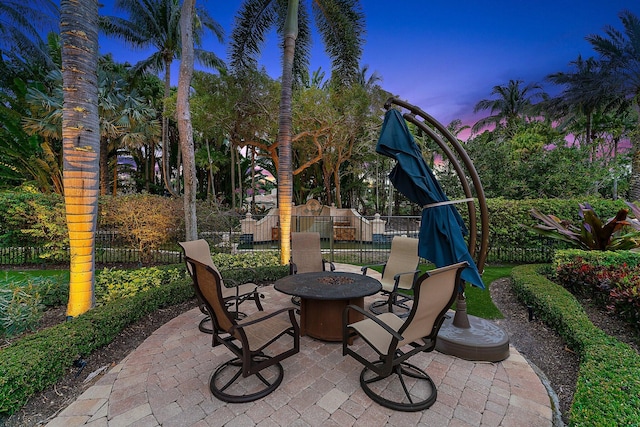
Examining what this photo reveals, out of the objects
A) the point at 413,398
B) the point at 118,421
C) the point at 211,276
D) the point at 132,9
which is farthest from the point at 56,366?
the point at 132,9

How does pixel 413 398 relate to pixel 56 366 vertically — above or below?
below

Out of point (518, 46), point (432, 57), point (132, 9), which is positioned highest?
point (132, 9)

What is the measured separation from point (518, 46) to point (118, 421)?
15.6 m

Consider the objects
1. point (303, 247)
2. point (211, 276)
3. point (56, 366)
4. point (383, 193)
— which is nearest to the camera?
point (211, 276)

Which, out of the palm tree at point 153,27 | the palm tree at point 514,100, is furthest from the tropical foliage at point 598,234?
the palm tree at point 514,100

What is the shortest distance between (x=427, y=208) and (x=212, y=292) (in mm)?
2388

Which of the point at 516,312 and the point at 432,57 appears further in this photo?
the point at 432,57

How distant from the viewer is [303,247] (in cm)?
526

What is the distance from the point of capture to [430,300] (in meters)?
2.28

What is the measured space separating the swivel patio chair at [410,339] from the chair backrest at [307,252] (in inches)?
99.1

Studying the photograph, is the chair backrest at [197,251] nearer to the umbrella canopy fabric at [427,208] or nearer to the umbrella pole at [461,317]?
the umbrella canopy fabric at [427,208]

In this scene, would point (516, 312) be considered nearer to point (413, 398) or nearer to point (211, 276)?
point (413, 398)

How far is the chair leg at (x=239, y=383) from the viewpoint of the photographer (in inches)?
92.3

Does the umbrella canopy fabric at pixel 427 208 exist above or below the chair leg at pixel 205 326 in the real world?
above
